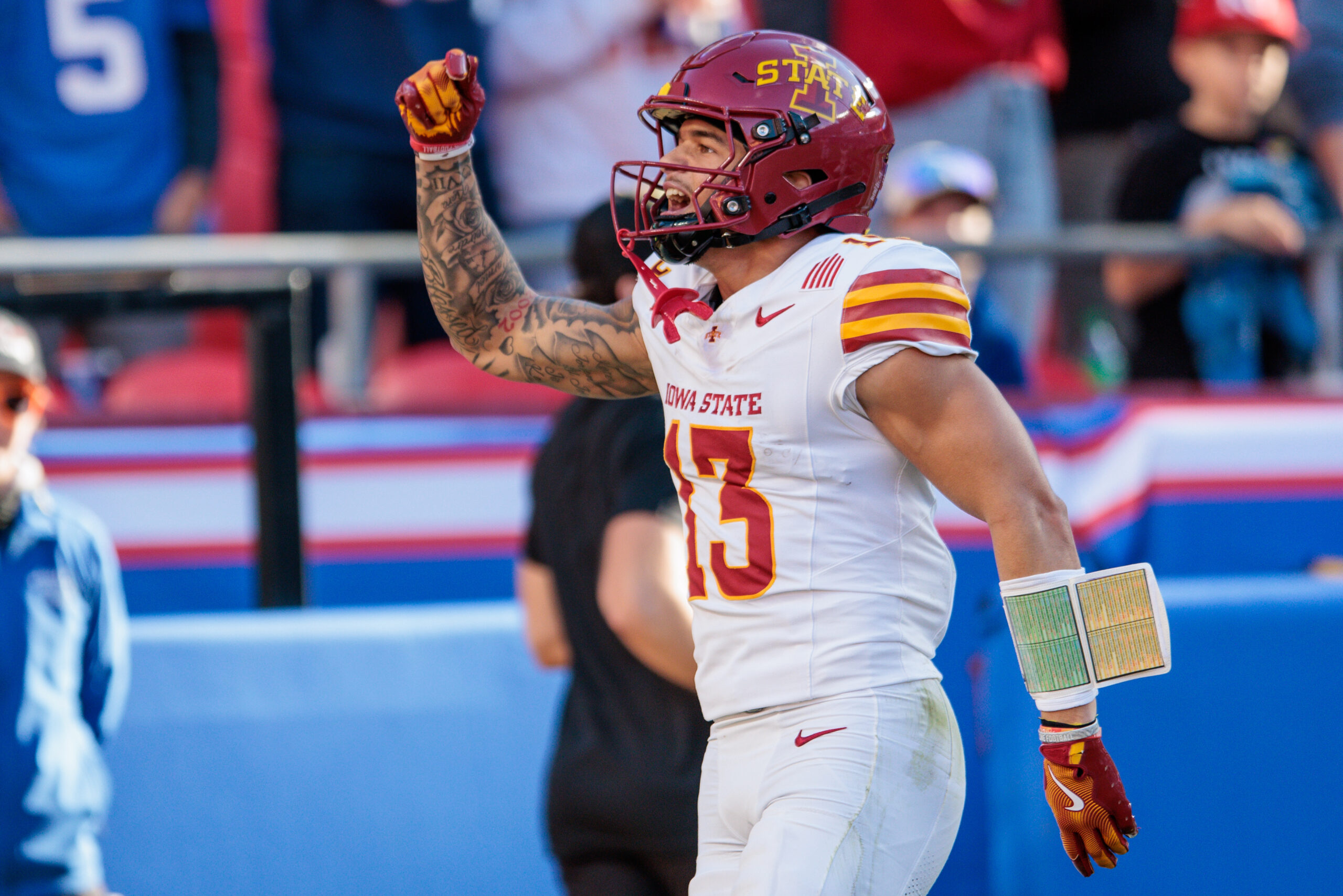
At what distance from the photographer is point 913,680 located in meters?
2.29

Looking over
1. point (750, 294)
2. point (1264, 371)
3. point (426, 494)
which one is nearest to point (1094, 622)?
point (750, 294)

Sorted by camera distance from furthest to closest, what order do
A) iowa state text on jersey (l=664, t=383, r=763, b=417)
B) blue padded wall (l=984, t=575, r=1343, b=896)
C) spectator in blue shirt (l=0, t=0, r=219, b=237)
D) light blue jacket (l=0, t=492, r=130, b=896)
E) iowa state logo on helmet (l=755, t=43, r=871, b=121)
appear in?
1. spectator in blue shirt (l=0, t=0, r=219, b=237)
2. blue padded wall (l=984, t=575, r=1343, b=896)
3. light blue jacket (l=0, t=492, r=130, b=896)
4. iowa state logo on helmet (l=755, t=43, r=871, b=121)
5. iowa state text on jersey (l=664, t=383, r=763, b=417)

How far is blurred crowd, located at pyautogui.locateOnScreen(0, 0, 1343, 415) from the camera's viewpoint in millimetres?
5504

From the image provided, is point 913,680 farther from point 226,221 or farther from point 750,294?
point 226,221

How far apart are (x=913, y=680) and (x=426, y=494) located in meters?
3.18

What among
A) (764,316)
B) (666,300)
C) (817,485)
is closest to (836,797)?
(817,485)

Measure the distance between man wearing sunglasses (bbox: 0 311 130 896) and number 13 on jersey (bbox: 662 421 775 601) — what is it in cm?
170

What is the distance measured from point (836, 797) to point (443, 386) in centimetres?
386

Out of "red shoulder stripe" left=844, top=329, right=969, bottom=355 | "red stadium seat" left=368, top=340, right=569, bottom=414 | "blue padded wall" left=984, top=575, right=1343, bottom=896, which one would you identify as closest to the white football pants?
"red shoulder stripe" left=844, top=329, right=969, bottom=355

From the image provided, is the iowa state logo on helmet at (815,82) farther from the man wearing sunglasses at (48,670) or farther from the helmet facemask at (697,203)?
the man wearing sunglasses at (48,670)

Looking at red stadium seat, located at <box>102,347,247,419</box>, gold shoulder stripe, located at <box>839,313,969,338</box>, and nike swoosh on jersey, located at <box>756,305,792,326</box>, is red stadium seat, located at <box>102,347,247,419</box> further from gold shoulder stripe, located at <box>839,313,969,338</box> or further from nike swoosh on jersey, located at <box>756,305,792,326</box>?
gold shoulder stripe, located at <box>839,313,969,338</box>

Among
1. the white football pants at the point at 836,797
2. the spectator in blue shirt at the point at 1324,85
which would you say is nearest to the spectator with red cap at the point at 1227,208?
the spectator in blue shirt at the point at 1324,85

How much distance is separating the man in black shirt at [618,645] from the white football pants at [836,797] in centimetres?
40

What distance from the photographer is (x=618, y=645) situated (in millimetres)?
2926
